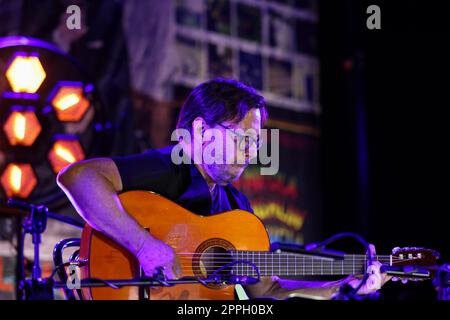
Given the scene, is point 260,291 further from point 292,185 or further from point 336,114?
point 336,114

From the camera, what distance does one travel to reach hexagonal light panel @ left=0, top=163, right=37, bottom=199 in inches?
165

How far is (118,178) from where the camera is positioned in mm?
2939

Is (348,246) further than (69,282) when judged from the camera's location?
Yes

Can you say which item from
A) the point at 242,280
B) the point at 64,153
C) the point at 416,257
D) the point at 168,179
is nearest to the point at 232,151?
the point at 168,179

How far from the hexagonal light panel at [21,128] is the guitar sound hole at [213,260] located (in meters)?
1.82

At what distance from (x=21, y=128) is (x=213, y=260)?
1.86 meters

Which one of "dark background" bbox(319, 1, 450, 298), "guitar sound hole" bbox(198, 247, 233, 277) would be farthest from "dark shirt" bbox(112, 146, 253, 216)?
"dark background" bbox(319, 1, 450, 298)

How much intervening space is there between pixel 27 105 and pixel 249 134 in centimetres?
174

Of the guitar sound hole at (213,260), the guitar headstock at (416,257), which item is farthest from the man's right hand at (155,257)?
the guitar headstock at (416,257)

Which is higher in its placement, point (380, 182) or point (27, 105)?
point (27, 105)

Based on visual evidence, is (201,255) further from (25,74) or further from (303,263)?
(25,74)

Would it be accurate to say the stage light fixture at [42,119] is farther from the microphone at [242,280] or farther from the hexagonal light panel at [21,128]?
the microphone at [242,280]

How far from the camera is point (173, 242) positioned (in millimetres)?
2928
